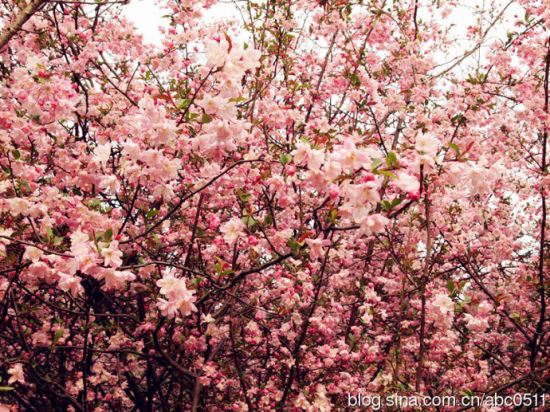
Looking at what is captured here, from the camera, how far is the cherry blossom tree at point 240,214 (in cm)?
238

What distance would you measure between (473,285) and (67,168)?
5.76 m

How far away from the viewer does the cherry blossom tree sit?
7.82 ft

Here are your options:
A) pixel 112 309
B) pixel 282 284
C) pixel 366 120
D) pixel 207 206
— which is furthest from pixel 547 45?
pixel 112 309

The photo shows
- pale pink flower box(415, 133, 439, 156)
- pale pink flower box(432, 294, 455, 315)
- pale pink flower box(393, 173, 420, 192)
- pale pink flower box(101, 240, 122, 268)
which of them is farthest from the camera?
pale pink flower box(432, 294, 455, 315)

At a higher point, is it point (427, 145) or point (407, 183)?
point (427, 145)

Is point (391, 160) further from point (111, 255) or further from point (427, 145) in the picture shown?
point (111, 255)

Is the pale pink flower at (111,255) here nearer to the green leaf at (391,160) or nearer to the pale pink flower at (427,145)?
the green leaf at (391,160)

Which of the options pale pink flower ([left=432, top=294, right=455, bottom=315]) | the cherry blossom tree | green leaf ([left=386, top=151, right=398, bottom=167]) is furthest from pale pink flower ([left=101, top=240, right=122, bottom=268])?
pale pink flower ([left=432, top=294, right=455, bottom=315])

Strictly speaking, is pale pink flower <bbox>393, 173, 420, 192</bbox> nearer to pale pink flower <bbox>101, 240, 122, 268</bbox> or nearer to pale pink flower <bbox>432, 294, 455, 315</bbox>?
pale pink flower <bbox>101, 240, 122, 268</bbox>

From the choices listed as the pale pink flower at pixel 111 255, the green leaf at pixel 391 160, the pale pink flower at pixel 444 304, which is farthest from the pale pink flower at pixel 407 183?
the pale pink flower at pixel 444 304

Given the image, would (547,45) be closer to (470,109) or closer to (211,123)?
(470,109)

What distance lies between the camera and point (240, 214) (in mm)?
4293

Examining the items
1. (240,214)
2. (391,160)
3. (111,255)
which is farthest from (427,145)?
(240,214)

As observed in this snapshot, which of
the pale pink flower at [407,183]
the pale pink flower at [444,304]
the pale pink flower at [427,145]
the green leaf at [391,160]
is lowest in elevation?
the pale pink flower at [444,304]
